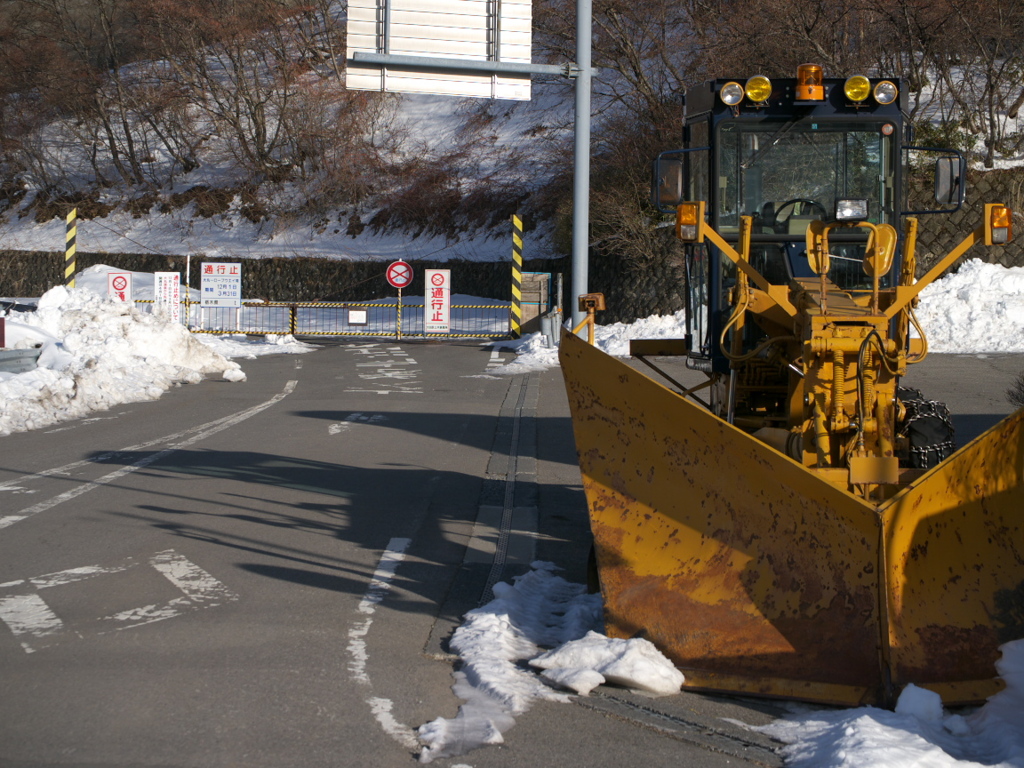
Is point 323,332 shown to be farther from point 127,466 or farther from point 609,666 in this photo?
point 609,666

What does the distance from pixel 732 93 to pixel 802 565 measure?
12.3 ft

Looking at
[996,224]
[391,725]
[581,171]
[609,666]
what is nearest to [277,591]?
[391,725]

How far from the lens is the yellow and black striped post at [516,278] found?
24.5 m

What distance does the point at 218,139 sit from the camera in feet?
160

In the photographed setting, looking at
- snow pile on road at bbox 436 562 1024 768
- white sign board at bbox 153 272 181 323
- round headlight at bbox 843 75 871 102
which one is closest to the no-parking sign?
white sign board at bbox 153 272 181 323

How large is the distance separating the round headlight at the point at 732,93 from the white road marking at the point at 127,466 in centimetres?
570

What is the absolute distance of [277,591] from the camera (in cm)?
542

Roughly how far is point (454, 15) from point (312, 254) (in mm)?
23187

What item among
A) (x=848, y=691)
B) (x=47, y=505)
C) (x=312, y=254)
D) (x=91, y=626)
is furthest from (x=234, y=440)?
(x=312, y=254)

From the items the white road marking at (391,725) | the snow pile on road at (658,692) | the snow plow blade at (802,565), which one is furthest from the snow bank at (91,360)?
the snow plow blade at (802,565)

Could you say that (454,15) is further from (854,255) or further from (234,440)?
(854,255)

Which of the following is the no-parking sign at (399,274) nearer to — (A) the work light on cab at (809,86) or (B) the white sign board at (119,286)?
(B) the white sign board at (119,286)

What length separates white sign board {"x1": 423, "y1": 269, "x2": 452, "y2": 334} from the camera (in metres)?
25.6

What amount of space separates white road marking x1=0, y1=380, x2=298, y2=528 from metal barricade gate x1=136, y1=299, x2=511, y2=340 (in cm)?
1335
